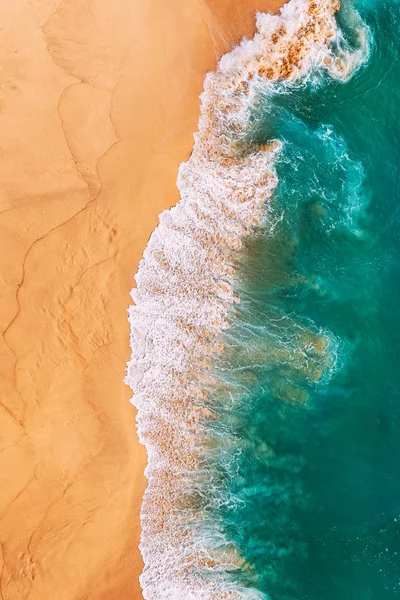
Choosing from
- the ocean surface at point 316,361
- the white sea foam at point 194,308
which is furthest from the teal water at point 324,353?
the white sea foam at point 194,308

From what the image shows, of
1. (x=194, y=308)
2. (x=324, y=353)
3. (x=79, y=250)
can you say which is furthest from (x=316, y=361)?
(x=79, y=250)

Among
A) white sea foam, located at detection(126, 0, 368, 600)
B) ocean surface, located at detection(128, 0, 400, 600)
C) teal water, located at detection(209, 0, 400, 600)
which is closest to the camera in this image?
white sea foam, located at detection(126, 0, 368, 600)

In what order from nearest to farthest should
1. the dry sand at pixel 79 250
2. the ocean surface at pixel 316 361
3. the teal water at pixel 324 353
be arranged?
the dry sand at pixel 79 250 → the ocean surface at pixel 316 361 → the teal water at pixel 324 353

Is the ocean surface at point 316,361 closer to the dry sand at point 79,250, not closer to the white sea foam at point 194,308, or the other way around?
the white sea foam at point 194,308

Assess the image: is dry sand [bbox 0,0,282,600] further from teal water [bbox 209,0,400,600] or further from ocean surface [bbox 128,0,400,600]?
teal water [bbox 209,0,400,600]

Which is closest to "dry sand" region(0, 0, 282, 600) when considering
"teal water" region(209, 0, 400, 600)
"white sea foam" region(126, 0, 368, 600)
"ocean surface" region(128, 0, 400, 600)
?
"white sea foam" region(126, 0, 368, 600)

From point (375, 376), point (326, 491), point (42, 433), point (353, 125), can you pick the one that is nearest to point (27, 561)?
point (42, 433)
